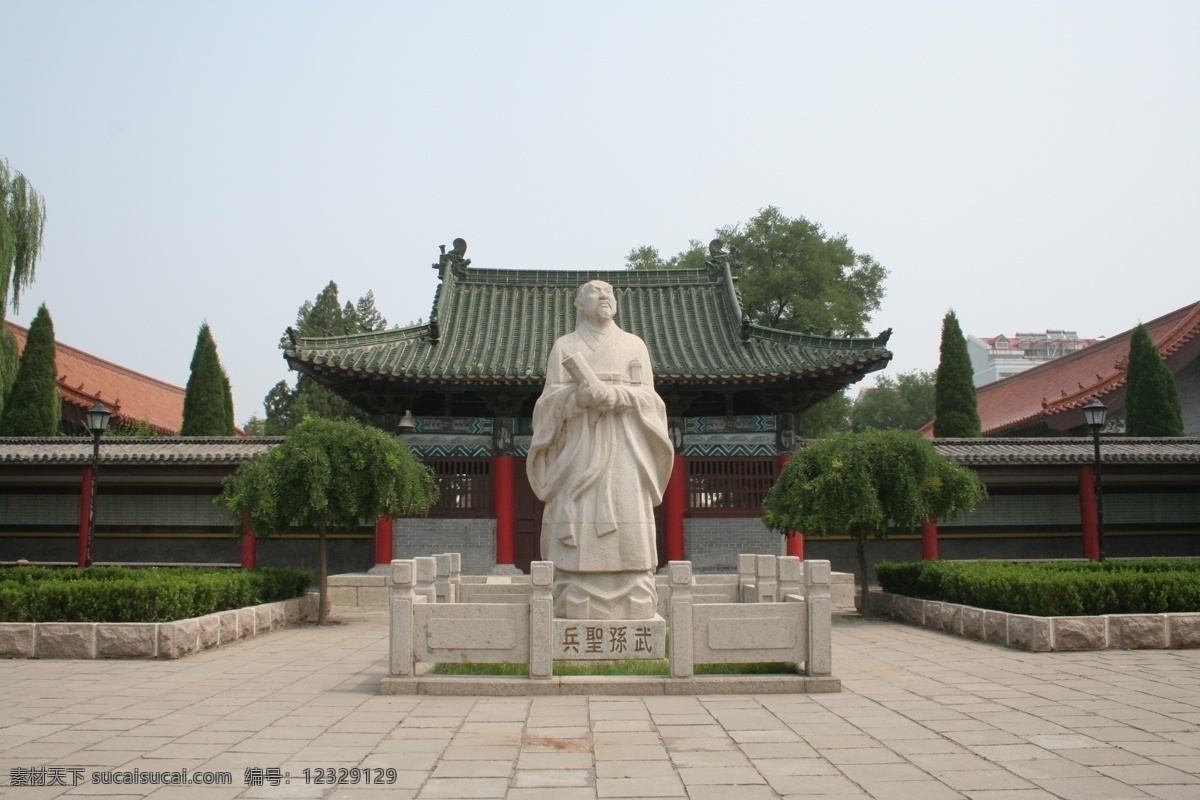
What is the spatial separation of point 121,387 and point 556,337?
72.1ft

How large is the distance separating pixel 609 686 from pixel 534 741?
1687 millimetres

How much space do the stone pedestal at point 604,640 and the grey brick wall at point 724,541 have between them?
959cm

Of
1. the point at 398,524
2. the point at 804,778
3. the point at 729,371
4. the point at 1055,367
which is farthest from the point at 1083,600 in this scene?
the point at 1055,367

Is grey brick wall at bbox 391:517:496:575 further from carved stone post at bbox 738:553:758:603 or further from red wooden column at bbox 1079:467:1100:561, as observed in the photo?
red wooden column at bbox 1079:467:1100:561

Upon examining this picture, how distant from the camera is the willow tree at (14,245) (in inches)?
781

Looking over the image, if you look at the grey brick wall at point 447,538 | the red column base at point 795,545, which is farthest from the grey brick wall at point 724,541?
the grey brick wall at point 447,538

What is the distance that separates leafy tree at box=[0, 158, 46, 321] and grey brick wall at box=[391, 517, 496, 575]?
1011 cm

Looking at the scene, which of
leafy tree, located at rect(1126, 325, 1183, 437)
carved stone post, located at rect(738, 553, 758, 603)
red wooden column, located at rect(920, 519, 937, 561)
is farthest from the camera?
leafy tree, located at rect(1126, 325, 1183, 437)

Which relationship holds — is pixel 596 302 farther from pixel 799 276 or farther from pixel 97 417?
pixel 799 276

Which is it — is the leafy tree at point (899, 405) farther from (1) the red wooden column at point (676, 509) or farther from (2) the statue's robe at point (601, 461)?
(2) the statue's robe at point (601, 461)

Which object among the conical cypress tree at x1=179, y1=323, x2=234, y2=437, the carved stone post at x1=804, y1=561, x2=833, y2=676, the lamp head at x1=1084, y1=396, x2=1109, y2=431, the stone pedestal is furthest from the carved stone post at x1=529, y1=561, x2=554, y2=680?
the conical cypress tree at x1=179, y1=323, x2=234, y2=437

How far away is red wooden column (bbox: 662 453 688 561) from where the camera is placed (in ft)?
58.8

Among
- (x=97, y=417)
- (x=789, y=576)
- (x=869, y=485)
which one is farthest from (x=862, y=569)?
(x=97, y=417)

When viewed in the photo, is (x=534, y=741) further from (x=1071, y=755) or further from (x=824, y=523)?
(x=824, y=523)
